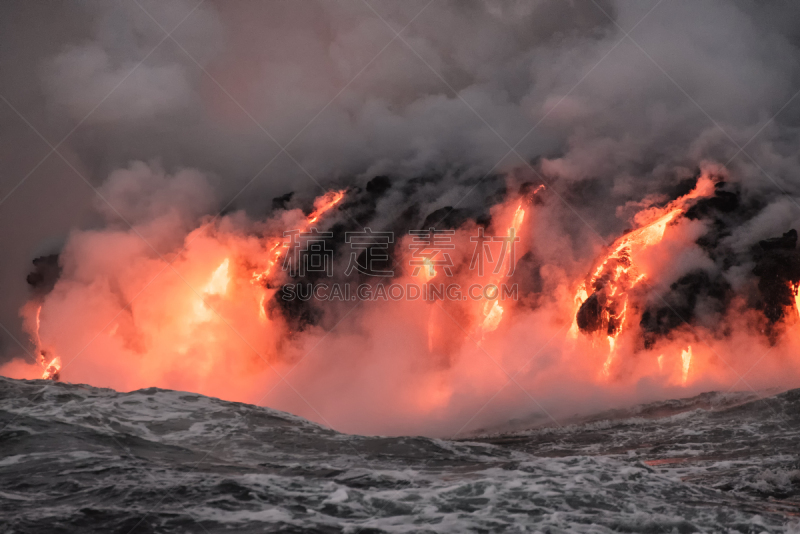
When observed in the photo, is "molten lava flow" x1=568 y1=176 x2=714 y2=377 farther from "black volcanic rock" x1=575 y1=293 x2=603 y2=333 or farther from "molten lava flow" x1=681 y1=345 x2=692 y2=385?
"molten lava flow" x1=681 y1=345 x2=692 y2=385

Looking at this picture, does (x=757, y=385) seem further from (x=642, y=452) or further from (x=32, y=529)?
(x=32, y=529)

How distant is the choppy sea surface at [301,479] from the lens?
11211 millimetres

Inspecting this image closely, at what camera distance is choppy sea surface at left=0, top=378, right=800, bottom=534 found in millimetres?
11211

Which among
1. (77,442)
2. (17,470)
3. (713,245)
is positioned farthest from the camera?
(713,245)

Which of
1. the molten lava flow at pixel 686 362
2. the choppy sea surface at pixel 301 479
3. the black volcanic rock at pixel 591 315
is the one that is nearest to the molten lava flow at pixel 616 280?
the black volcanic rock at pixel 591 315

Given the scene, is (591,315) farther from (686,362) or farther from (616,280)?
(686,362)

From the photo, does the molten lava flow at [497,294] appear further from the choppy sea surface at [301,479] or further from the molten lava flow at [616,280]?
the choppy sea surface at [301,479]

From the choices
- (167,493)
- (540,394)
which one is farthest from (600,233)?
(167,493)

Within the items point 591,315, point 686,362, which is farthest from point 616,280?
point 686,362

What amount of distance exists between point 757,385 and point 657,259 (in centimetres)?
1155

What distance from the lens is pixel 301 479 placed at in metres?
14.1

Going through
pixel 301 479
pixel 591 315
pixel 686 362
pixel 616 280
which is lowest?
pixel 301 479

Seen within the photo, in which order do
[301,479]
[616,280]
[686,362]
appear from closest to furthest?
[301,479] < [686,362] < [616,280]

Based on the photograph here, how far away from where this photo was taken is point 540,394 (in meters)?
48.6
